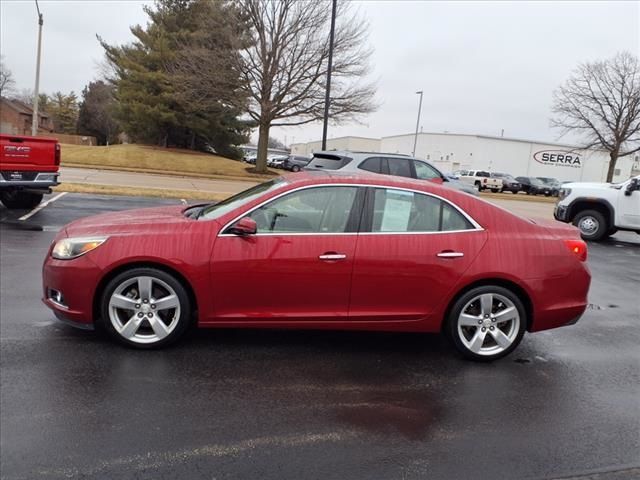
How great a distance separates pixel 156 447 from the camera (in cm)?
300

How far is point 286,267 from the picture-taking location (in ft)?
13.8

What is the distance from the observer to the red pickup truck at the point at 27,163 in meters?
10.2

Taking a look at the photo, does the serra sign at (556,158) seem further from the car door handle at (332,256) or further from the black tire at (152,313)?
the black tire at (152,313)

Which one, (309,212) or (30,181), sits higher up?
(309,212)

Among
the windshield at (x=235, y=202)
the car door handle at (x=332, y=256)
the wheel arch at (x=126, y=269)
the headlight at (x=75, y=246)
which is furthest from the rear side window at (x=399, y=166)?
the headlight at (x=75, y=246)

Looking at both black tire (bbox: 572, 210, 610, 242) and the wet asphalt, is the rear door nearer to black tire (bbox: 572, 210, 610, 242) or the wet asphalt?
the wet asphalt

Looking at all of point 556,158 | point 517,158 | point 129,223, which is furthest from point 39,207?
point 556,158

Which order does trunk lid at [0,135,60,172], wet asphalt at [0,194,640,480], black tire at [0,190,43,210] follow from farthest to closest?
black tire at [0,190,43,210]
trunk lid at [0,135,60,172]
wet asphalt at [0,194,640,480]

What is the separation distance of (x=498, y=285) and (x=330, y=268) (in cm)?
143

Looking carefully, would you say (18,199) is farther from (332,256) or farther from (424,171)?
(332,256)

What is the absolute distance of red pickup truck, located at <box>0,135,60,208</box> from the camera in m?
10.2

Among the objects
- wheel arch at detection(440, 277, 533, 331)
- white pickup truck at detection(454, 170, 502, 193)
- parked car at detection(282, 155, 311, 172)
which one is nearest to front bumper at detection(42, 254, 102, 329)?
wheel arch at detection(440, 277, 533, 331)

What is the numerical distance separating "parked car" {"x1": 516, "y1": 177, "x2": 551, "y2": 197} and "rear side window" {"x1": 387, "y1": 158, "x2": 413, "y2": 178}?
3729 cm

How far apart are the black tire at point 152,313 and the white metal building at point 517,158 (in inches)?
2586
